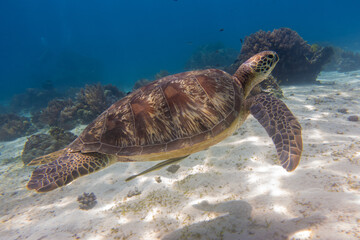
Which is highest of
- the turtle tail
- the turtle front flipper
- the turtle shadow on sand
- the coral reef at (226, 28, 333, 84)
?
the coral reef at (226, 28, 333, 84)

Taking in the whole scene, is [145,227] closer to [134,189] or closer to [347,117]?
[134,189]

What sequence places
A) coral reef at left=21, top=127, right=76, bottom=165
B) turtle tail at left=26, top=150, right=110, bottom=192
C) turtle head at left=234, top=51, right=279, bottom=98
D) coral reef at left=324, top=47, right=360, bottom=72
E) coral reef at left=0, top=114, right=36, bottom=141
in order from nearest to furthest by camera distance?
turtle tail at left=26, top=150, right=110, bottom=192, turtle head at left=234, top=51, right=279, bottom=98, coral reef at left=21, top=127, right=76, bottom=165, coral reef at left=0, top=114, right=36, bottom=141, coral reef at left=324, top=47, right=360, bottom=72

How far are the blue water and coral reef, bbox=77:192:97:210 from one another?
39.6m

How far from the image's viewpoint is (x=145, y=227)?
257 cm

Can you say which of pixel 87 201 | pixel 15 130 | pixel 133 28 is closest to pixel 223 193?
pixel 87 201

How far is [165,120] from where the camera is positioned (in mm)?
2590

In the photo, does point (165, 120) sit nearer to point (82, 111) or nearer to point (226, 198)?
point (226, 198)

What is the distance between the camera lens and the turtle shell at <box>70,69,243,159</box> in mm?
2535

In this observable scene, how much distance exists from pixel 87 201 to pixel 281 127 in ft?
13.7

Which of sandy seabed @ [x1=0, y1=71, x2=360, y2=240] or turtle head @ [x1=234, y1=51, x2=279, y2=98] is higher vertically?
turtle head @ [x1=234, y1=51, x2=279, y2=98]

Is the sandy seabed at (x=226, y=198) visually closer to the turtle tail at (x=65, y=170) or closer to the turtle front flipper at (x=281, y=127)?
the turtle front flipper at (x=281, y=127)

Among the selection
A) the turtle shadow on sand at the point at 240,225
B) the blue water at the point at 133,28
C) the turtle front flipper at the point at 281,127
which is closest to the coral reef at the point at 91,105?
the turtle shadow on sand at the point at 240,225

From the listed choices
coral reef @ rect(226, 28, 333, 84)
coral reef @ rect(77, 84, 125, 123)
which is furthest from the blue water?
coral reef @ rect(226, 28, 333, 84)

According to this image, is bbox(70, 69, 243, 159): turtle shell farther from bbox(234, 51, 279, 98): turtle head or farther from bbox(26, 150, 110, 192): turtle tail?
bbox(234, 51, 279, 98): turtle head
